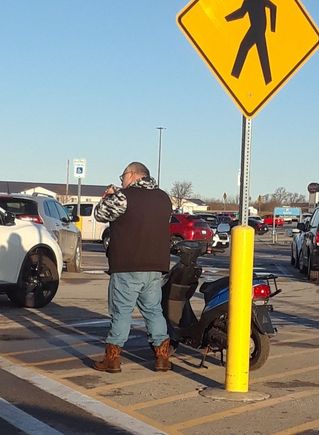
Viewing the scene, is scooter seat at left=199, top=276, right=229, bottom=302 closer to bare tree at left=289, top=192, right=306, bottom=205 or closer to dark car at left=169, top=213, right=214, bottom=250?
dark car at left=169, top=213, right=214, bottom=250

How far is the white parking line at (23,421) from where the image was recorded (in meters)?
5.29

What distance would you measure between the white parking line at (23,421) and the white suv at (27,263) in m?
5.35

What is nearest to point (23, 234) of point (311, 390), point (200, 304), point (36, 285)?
point (36, 285)

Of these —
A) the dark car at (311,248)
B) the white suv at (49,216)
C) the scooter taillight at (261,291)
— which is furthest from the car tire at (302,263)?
the scooter taillight at (261,291)

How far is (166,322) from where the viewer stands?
7578mm

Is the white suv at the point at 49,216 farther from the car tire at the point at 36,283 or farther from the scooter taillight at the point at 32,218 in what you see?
the car tire at the point at 36,283

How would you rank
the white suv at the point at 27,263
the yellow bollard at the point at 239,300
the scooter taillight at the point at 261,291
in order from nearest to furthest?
the yellow bollard at the point at 239,300
the scooter taillight at the point at 261,291
the white suv at the point at 27,263

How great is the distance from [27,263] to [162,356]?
15.5 ft

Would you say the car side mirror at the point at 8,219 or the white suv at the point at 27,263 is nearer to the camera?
the white suv at the point at 27,263

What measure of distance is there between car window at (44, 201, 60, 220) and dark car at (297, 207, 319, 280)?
5655 mm

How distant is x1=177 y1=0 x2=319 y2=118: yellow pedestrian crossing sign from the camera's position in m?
6.24

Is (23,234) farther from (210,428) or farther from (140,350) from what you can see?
A: (210,428)

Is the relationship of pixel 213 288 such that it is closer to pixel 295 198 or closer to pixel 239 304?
pixel 239 304

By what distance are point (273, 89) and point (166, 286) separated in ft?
7.91
